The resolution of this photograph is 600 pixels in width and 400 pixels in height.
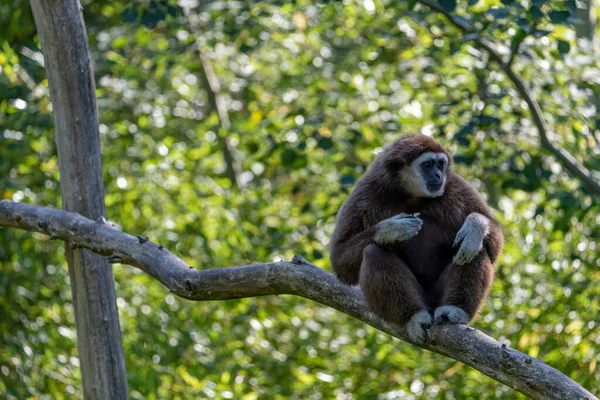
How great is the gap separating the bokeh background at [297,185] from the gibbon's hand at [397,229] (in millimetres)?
2048

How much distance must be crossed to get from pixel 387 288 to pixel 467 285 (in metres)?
0.44

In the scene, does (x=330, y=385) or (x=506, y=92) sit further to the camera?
(x=330, y=385)

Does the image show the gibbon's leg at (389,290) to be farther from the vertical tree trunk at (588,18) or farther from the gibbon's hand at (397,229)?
the vertical tree trunk at (588,18)

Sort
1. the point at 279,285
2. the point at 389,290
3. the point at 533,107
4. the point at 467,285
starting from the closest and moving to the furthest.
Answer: the point at 389,290
the point at 467,285
the point at 279,285
the point at 533,107

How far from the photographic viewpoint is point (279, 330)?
8133 mm

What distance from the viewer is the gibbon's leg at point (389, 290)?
13.8ft

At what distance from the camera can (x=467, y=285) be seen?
4.33m

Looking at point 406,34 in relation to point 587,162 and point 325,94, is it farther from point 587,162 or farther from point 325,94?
point 587,162

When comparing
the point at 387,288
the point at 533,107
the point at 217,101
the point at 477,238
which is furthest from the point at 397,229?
the point at 217,101

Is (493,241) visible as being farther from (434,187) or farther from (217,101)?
(217,101)

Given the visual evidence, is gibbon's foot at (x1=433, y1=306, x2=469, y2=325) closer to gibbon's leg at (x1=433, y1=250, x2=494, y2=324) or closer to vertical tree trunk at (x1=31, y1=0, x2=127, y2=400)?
gibbon's leg at (x1=433, y1=250, x2=494, y2=324)

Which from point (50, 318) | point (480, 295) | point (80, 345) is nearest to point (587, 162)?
point (480, 295)

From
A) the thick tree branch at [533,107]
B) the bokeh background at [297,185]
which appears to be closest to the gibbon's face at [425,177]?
the bokeh background at [297,185]

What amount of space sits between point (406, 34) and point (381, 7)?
18.2 inches
